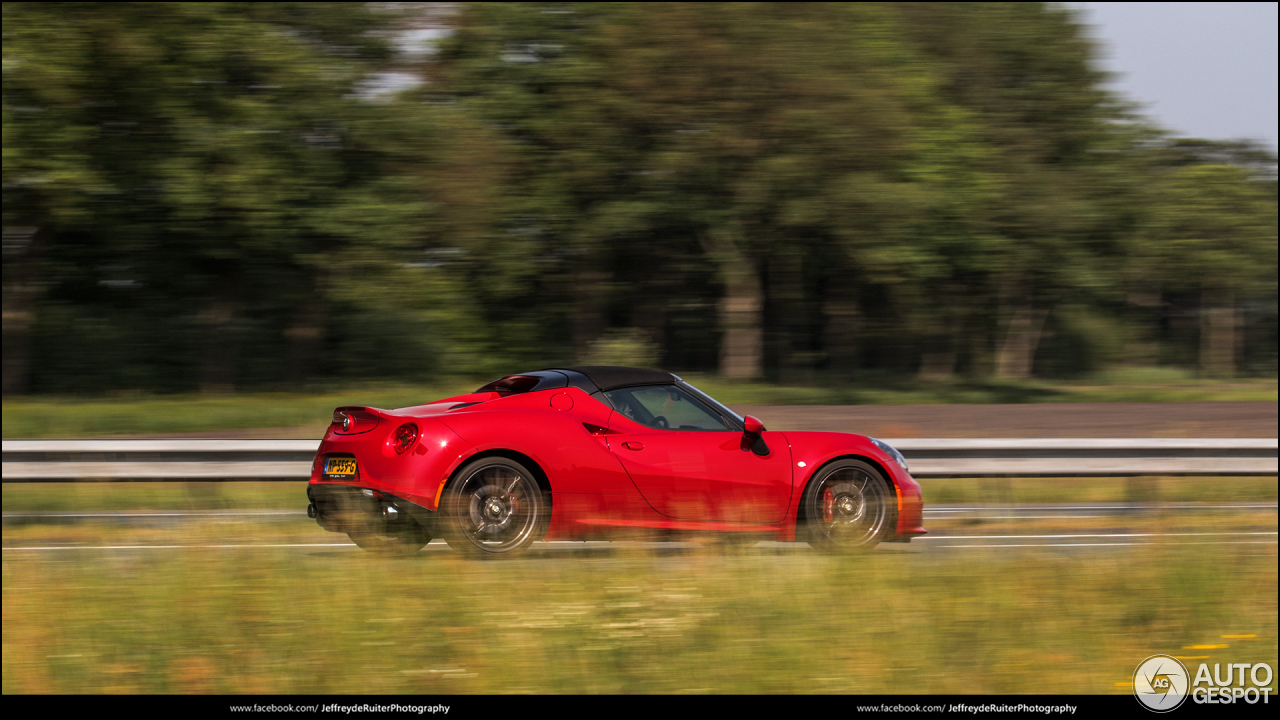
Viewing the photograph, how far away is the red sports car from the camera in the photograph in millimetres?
6035

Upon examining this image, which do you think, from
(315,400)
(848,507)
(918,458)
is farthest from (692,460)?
(315,400)

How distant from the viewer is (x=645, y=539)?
20.7 ft

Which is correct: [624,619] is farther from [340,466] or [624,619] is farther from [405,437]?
[340,466]

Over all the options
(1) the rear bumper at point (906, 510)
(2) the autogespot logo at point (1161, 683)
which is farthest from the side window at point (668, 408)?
(2) the autogespot logo at point (1161, 683)

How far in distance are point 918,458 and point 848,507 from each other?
108 inches

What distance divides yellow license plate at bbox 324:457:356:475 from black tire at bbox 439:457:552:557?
566mm

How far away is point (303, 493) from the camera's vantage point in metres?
9.51

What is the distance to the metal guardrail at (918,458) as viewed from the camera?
28.3 ft

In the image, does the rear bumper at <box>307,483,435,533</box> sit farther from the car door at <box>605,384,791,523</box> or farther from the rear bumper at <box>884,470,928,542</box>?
the rear bumper at <box>884,470,928,542</box>

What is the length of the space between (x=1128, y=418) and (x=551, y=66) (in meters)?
13.0

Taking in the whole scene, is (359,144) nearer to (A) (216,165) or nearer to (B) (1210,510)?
(A) (216,165)
